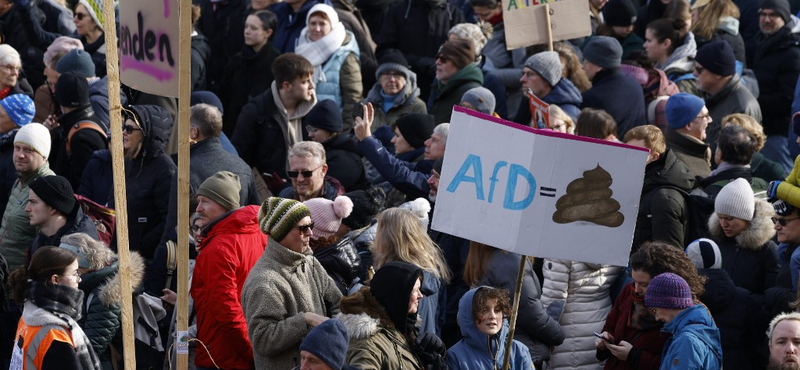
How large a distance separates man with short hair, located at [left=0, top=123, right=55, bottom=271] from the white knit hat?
14.9 ft

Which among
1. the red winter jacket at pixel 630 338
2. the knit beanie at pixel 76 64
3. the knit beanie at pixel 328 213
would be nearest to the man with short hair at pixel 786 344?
the red winter jacket at pixel 630 338

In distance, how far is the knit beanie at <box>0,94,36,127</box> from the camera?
1022 cm

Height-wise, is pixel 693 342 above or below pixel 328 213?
below

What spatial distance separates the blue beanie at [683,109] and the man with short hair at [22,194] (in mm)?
4387

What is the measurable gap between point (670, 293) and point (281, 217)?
1.99m

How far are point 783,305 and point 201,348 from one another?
10.6ft

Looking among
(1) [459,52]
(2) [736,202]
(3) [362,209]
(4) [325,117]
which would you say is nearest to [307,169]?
(3) [362,209]

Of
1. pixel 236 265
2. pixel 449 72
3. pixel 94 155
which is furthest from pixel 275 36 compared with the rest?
pixel 236 265

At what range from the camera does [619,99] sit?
1008cm

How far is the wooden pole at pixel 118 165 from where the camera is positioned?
5.13m

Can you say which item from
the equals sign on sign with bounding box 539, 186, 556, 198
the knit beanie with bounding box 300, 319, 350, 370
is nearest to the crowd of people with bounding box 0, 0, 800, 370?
the knit beanie with bounding box 300, 319, 350, 370

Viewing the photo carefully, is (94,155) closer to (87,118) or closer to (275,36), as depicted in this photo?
(87,118)

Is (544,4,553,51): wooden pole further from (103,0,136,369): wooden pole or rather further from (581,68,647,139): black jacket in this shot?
(103,0,136,369): wooden pole

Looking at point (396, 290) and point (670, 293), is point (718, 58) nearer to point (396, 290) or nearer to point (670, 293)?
point (670, 293)
